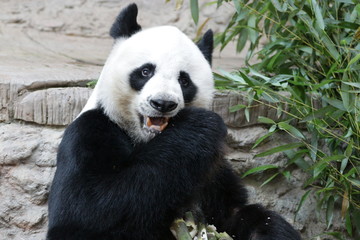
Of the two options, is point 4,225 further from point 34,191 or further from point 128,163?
point 128,163

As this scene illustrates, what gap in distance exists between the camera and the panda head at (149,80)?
2945 mm

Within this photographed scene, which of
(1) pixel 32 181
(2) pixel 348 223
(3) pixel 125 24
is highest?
(3) pixel 125 24

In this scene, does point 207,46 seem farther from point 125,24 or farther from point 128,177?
point 128,177

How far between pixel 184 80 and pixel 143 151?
43 centimetres

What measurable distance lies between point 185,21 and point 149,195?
13.2 feet

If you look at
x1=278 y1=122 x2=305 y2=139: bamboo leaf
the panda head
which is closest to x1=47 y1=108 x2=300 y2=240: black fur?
the panda head

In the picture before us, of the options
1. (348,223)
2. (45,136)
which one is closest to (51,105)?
(45,136)

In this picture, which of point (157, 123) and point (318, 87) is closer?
point (157, 123)

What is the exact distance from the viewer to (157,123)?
9.90 feet

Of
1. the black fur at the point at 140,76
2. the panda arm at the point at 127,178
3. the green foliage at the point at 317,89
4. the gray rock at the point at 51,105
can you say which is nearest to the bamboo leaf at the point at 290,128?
the green foliage at the point at 317,89

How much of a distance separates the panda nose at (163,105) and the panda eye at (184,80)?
9.7 inches

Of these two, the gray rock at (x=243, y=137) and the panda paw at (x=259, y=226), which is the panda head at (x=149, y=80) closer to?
the panda paw at (x=259, y=226)

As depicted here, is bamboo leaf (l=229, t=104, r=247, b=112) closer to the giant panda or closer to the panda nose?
the giant panda

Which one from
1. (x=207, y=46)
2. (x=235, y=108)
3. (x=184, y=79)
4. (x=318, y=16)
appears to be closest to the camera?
(x=184, y=79)
